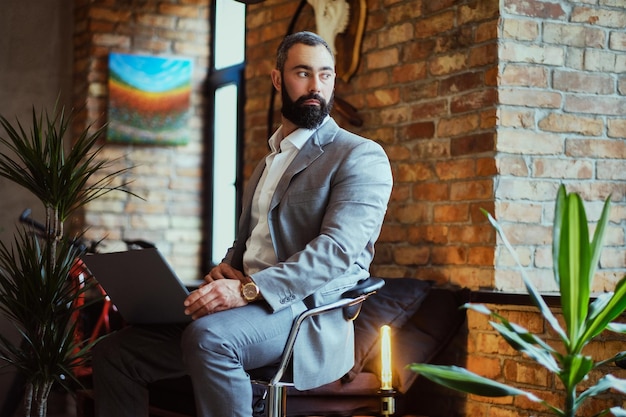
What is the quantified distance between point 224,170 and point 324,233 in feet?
11.2

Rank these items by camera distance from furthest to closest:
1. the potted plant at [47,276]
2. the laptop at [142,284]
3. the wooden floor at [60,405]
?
the wooden floor at [60,405] < the potted plant at [47,276] < the laptop at [142,284]

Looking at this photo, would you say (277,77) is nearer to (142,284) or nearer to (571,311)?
(142,284)

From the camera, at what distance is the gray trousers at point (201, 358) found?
259 centimetres

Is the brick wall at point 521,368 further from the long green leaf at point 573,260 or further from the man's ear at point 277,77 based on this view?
the long green leaf at point 573,260

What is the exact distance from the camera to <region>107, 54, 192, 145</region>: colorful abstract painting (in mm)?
5934

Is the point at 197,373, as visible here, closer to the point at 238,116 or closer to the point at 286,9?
the point at 286,9

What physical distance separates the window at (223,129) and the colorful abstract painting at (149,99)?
20cm

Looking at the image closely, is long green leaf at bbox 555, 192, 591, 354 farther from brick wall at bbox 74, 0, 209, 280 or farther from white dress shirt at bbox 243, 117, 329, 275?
brick wall at bbox 74, 0, 209, 280

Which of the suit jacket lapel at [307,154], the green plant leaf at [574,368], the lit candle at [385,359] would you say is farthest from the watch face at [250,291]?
the green plant leaf at [574,368]

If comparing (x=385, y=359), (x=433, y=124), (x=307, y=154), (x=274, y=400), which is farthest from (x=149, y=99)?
(x=274, y=400)

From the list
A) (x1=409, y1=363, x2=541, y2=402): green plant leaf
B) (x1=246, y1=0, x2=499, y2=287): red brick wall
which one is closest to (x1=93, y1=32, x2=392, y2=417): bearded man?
(x1=246, y1=0, x2=499, y2=287): red brick wall

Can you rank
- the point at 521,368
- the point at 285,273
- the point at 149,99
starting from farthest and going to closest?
the point at 149,99, the point at 521,368, the point at 285,273

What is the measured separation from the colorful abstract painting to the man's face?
120 inches

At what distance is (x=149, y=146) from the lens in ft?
19.9
